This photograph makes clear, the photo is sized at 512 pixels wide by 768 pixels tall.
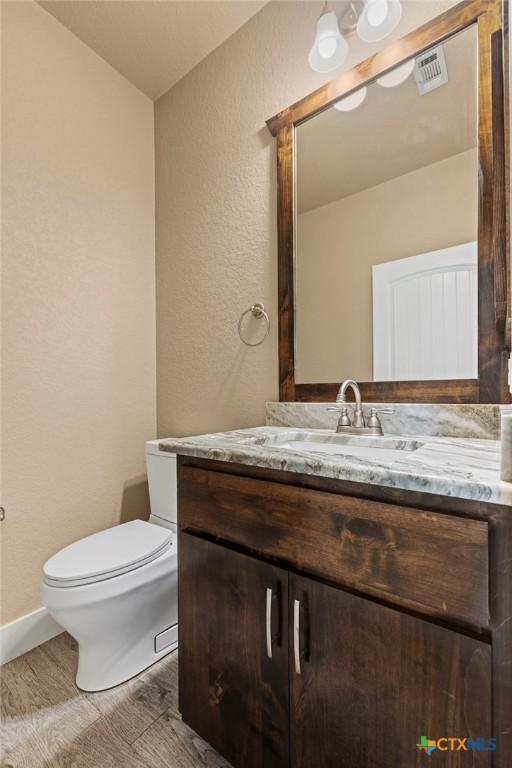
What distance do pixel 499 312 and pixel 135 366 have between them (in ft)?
5.48

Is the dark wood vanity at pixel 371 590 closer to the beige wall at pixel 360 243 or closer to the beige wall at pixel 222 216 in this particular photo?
the beige wall at pixel 360 243

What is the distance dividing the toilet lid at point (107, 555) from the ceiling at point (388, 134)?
4.74 ft

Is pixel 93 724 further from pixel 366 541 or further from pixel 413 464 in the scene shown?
pixel 413 464

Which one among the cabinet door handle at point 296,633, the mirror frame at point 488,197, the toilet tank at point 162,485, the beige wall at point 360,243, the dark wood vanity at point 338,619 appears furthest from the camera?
the toilet tank at point 162,485

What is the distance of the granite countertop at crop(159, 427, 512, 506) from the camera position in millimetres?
583

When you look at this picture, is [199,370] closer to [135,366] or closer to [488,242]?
[135,366]

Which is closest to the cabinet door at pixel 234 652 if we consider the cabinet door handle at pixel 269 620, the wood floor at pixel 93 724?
the cabinet door handle at pixel 269 620

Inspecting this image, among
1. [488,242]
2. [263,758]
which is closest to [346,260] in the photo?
[488,242]

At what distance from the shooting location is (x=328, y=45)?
1.32 m

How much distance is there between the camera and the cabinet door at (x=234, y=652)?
83 cm

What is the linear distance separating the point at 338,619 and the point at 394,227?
1.18 metres

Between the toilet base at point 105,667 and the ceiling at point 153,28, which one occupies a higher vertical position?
the ceiling at point 153,28

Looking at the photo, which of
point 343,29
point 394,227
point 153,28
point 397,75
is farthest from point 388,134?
point 153,28

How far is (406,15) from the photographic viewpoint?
1.22 meters
